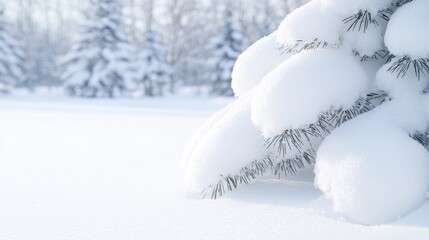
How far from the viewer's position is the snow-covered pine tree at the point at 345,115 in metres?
2.14

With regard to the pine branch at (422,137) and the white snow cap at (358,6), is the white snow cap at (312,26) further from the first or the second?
the pine branch at (422,137)

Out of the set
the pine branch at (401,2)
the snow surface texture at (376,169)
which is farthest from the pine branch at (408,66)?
the pine branch at (401,2)

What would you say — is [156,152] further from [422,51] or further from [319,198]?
[422,51]

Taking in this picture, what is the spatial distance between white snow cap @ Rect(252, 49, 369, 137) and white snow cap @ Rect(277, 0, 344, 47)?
4.4 inches

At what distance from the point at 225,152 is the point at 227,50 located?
2576cm

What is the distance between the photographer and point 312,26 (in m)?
2.53

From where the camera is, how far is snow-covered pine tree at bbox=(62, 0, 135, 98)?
2453 centimetres

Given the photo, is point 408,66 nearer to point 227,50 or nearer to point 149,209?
point 149,209

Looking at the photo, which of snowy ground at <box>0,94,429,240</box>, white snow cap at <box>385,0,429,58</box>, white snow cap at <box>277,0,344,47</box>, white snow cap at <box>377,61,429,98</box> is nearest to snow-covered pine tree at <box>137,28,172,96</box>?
snowy ground at <box>0,94,429,240</box>

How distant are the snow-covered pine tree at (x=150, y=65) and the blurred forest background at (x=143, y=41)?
0.21ft

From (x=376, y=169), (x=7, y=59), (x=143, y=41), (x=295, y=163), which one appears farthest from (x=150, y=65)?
(x=376, y=169)

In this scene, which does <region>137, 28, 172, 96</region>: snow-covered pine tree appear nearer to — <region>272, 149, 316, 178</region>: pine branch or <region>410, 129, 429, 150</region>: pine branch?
<region>272, 149, 316, 178</region>: pine branch

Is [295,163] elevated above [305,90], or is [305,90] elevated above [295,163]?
[305,90]

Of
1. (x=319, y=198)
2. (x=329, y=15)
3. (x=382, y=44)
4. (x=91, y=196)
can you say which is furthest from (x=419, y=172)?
(x=91, y=196)
